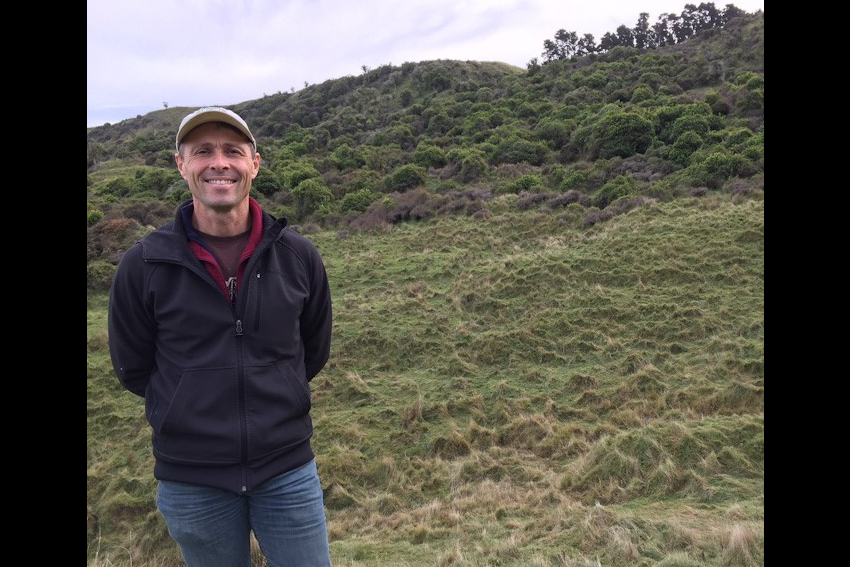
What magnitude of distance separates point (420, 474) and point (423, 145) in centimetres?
2325

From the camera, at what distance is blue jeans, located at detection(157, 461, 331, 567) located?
204 cm

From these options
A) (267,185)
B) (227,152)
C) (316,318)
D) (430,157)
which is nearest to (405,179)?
(430,157)

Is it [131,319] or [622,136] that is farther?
[622,136]

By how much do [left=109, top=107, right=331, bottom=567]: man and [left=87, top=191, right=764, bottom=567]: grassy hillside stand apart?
7.02ft

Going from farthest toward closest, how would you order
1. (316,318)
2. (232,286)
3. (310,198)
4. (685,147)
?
(310,198) → (685,147) → (316,318) → (232,286)

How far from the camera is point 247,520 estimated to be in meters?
2.18

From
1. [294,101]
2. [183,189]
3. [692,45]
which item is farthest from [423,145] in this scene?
[294,101]

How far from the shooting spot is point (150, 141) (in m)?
41.0

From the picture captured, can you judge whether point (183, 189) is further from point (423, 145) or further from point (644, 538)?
point (644, 538)

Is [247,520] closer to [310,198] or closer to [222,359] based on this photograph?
[222,359]

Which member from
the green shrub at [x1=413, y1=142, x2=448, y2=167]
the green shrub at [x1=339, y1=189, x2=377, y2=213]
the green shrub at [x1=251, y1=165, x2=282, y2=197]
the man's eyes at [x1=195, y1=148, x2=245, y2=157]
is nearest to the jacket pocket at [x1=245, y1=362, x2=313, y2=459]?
the man's eyes at [x1=195, y1=148, x2=245, y2=157]

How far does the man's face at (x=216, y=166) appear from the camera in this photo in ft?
6.98

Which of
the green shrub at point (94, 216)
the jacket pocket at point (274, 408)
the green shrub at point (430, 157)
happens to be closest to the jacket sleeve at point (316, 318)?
the jacket pocket at point (274, 408)

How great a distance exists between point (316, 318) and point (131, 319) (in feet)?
2.35
